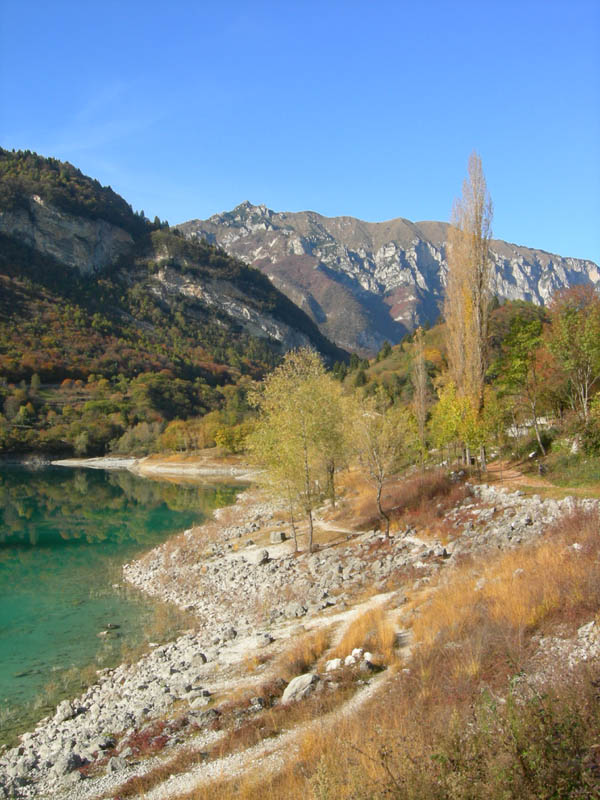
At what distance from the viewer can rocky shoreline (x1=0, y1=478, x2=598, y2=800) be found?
9.34 m

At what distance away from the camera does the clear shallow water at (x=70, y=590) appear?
14898 millimetres

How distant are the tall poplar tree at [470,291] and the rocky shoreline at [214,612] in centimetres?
939

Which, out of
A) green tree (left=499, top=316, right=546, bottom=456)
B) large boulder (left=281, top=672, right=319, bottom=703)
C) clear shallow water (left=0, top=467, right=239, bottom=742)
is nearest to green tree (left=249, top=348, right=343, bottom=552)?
clear shallow water (left=0, top=467, right=239, bottom=742)

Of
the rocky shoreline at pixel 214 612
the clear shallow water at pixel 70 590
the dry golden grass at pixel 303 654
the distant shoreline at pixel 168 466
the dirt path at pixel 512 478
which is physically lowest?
the distant shoreline at pixel 168 466

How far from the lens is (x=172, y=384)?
484 ft

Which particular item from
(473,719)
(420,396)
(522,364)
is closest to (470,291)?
(522,364)

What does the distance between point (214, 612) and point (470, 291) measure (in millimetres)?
23399

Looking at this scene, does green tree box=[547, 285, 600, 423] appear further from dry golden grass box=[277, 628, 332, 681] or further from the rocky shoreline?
dry golden grass box=[277, 628, 332, 681]

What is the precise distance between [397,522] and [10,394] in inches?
4837

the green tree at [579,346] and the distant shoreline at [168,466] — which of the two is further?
the distant shoreline at [168,466]

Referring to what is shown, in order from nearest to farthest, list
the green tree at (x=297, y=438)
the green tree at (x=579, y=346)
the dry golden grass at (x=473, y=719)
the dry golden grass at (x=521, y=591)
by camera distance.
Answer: the dry golden grass at (x=473, y=719)
the dry golden grass at (x=521, y=591)
the green tree at (x=297, y=438)
the green tree at (x=579, y=346)

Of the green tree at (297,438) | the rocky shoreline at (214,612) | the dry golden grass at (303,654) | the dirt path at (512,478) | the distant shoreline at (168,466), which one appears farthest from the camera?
the distant shoreline at (168,466)

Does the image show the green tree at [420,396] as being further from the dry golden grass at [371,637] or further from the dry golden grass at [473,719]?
the dry golden grass at [473,719]

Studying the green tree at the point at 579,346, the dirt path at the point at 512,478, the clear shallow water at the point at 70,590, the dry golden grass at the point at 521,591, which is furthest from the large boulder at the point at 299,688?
the green tree at the point at 579,346
